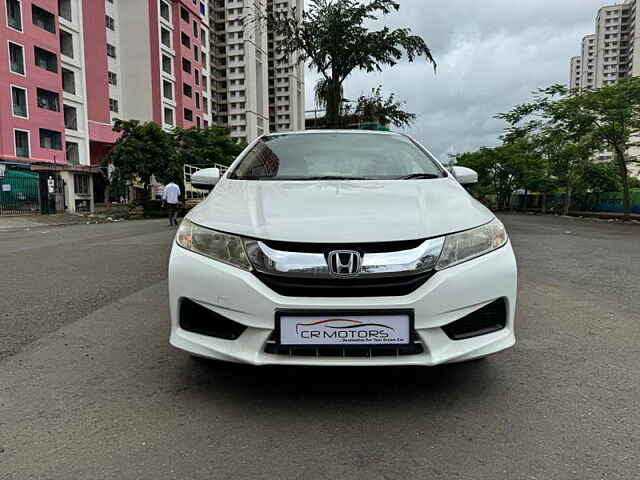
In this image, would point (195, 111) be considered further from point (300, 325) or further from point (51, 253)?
point (300, 325)

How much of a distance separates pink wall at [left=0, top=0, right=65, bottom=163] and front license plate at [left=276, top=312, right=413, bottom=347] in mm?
28903

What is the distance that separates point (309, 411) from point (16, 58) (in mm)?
32134

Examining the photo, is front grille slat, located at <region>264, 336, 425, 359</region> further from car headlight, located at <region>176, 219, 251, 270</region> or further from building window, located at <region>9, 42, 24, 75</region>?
building window, located at <region>9, 42, 24, 75</region>

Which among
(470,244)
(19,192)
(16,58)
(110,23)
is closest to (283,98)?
(110,23)

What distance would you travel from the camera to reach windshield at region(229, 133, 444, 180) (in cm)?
335

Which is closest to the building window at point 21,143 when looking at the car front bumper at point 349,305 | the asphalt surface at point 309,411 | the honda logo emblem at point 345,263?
the asphalt surface at point 309,411

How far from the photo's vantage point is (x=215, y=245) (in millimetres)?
2416

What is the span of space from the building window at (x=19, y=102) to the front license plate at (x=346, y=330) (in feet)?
100

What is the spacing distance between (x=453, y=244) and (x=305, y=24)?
1493 cm

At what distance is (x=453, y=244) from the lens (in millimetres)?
2346

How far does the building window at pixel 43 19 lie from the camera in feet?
97.1

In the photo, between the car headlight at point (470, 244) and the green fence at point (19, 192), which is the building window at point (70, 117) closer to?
the green fence at point (19, 192)

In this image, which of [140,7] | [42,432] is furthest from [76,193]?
[42,432]

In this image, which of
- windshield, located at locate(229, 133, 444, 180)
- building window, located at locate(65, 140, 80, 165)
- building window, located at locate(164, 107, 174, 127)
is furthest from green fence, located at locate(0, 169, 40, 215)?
windshield, located at locate(229, 133, 444, 180)
